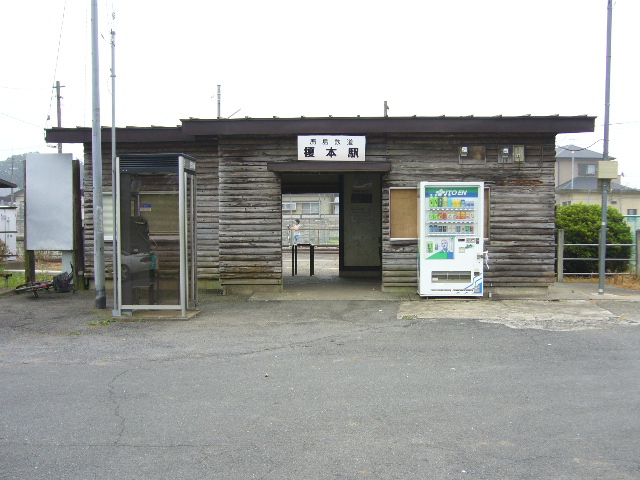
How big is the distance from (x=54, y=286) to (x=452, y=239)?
30.7 feet

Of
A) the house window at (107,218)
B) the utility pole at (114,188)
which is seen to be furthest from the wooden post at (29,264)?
the utility pole at (114,188)

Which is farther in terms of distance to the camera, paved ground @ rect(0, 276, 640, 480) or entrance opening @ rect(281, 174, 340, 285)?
entrance opening @ rect(281, 174, 340, 285)

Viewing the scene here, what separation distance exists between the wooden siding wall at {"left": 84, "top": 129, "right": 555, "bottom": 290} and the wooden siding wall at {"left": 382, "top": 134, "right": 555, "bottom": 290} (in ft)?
0.07

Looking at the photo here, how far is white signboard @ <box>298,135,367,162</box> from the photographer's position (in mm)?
12398

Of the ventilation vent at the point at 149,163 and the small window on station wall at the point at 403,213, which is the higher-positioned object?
the ventilation vent at the point at 149,163

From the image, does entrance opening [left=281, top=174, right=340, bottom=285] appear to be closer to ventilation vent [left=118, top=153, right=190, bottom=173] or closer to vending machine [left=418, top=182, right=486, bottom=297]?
vending machine [left=418, top=182, right=486, bottom=297]

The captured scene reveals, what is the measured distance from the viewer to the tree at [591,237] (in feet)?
52.0

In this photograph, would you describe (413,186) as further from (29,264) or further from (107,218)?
(29,264)

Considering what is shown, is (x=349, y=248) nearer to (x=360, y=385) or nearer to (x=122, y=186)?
(x=122, y=186)

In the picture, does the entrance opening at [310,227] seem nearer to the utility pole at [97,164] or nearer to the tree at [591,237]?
the utility pole at [97,164]

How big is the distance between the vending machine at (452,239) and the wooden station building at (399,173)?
721 millimetres

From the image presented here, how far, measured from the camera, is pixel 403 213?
12.5 m

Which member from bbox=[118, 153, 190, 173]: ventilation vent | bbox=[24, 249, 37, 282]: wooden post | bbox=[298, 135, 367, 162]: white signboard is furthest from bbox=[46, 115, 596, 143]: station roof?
bbox=[24, 249, 37, 282]: wooden post

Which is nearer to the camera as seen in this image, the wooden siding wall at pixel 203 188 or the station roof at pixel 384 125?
the station roof at pixel 384 125
